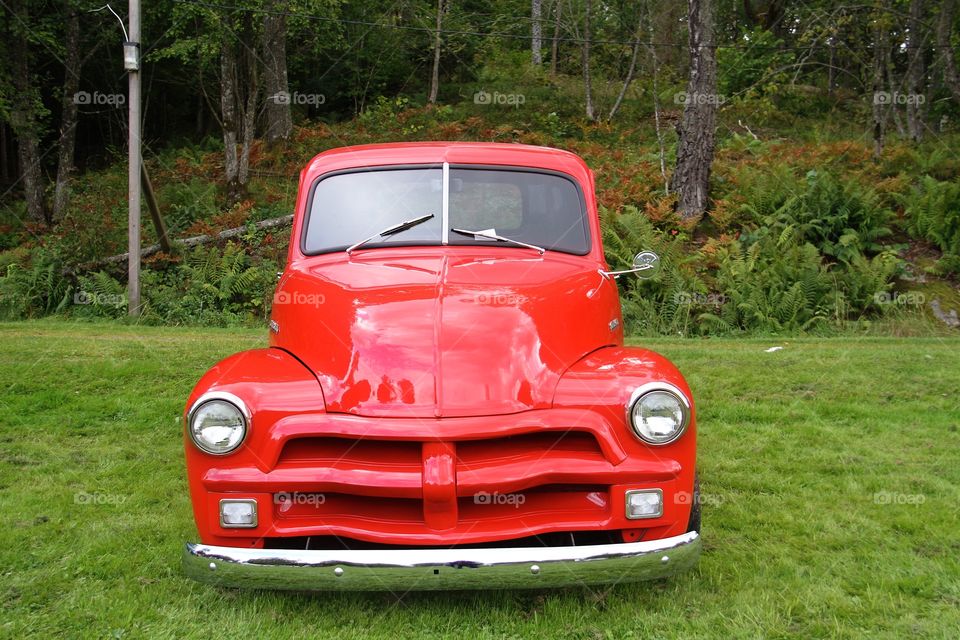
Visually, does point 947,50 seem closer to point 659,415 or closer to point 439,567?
point 659,415

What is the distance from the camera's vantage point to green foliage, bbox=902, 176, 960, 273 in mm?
11758

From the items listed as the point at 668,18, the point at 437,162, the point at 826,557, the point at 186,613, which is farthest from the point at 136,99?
the point at 668,18

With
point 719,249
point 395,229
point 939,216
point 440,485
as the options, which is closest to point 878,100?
point 939,216

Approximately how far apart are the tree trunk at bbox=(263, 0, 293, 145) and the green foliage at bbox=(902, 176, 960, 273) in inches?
448

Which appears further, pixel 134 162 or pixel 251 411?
pixel 134 162

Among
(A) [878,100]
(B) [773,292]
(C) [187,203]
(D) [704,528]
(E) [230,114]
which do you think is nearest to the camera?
(D) [704,528]

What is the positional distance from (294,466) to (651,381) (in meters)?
1.47

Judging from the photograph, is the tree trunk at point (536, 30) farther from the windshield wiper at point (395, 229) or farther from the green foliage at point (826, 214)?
the windshield wiper at point (395, 229)

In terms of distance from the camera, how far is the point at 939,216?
12188 mm

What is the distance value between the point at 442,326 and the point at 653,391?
0.97 meters

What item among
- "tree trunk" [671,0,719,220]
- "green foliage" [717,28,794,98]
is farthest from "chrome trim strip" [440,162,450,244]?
"green foliage" [717,28,794,98]

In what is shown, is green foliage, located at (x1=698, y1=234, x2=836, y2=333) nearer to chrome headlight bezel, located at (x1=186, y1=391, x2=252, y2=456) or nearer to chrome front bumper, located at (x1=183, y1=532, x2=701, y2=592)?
chrome front bumper, located at (x1=183, y1=532, x2=701, y2=592)

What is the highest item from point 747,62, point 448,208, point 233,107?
point 747,62

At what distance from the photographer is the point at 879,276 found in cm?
1092
